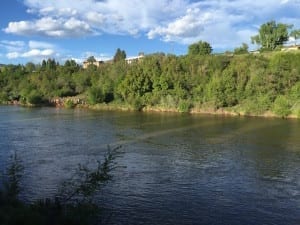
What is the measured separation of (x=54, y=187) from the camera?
2862 centimetres

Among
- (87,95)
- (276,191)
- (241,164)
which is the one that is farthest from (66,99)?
(276,191)

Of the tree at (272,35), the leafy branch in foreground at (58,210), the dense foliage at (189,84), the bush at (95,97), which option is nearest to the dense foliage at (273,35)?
the tree at (272,35)

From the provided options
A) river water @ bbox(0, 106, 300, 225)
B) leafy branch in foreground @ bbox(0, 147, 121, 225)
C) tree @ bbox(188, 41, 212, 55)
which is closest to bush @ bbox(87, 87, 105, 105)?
tree @ bbox(188, 41, 212, 55)

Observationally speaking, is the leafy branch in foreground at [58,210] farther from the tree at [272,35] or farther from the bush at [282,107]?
the tree at [272,35]

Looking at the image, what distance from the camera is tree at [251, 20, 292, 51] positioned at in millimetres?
129500

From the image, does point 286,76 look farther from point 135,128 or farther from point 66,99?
point 66,99

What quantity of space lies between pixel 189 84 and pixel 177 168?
70050mm

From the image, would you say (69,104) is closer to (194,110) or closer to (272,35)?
(194,110)

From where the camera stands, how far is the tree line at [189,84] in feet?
301

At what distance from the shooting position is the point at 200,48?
13550 centimetres

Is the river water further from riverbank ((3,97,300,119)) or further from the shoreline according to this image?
riverbank ((3,97,300,119))

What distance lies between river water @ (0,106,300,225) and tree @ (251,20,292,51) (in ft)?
231

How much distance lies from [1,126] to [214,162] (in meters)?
35.3

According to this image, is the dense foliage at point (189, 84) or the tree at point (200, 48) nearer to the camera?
the dense foliage at point (189, 84)
